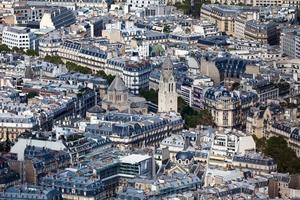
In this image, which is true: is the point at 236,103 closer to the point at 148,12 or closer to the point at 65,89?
the point at 65,89

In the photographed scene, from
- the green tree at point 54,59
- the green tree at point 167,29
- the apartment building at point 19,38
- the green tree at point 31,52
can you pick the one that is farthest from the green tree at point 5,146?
the green tree at point 167,29

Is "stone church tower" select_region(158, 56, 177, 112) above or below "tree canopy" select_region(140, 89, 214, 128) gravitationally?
above

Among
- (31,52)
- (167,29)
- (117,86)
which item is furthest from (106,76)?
(167,29)

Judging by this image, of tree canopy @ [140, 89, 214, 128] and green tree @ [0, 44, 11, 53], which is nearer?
tree canopy @ [140, 89, 214, 128]

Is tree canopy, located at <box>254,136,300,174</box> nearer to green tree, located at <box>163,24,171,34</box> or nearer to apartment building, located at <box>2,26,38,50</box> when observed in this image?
apartment building, located at <box>2,26,38,50</box>

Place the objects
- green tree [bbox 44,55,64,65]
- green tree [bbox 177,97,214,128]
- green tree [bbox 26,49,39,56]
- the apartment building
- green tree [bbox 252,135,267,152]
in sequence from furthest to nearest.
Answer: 1. the apartment building
2. green tree [bbox 26,49,39,56]
3. green tree [bbox 44,55,64,65]
4. green tree [bbox 177,97,214,128]
5. green tree [bbox 252,135,267,152]

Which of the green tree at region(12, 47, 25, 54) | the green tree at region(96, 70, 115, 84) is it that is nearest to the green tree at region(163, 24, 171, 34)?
the green tree at region(12, 47, 25, 54)

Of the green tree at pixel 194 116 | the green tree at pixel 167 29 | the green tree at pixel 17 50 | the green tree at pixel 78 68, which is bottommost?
the green tree at pixel 194 116

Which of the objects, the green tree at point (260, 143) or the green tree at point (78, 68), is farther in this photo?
the green tree at point (78, 68)

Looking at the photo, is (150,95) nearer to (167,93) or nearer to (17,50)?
(167,93)

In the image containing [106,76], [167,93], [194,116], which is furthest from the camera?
[106,76]

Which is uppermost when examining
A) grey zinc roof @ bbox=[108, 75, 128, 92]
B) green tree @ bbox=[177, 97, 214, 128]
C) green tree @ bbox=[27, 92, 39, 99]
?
grey zinc roof @ bbox=[108, 75, 128, 92]

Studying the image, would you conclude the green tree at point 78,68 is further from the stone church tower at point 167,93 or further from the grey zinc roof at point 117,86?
the stone church tower at point 167,93

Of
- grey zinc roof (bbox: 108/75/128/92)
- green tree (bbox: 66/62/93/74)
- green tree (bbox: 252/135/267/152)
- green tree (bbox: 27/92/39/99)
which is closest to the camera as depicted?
green tree (bbox: 252/135/267/152)
